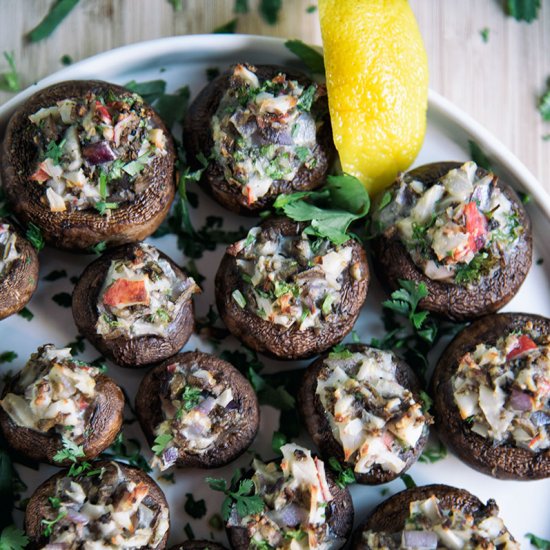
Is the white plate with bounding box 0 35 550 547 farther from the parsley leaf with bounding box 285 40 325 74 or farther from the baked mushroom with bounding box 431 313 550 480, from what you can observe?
the baked mushroom with bounding box 431 313 550 480

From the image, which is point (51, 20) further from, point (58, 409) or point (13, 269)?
point (58, 409)

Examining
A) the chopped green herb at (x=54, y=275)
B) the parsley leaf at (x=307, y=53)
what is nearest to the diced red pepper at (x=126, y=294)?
the chopped green herb at (x=54, y=275)

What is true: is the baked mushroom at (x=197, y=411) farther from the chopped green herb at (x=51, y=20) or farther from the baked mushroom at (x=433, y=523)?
the chopped green herb at (x=51, y=20)

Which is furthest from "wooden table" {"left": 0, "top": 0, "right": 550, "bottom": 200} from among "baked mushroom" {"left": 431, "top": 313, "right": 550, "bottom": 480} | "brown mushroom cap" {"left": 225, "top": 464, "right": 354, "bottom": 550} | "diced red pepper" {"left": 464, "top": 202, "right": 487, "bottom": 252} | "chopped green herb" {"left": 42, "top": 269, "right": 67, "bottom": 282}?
"brown mushroom cap" {"left": 225, "top": 464, "right": 354, "bottom": 550}

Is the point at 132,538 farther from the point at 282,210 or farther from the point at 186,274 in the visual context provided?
the point at 282,210

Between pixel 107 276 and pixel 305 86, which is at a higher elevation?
pixel 305 86

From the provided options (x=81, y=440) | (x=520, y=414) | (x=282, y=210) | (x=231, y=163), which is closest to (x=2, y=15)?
(x=231, y=163)

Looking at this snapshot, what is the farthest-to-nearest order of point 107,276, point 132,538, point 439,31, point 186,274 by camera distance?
point 439,31
point 186,274
point 107,276
point 132,538
